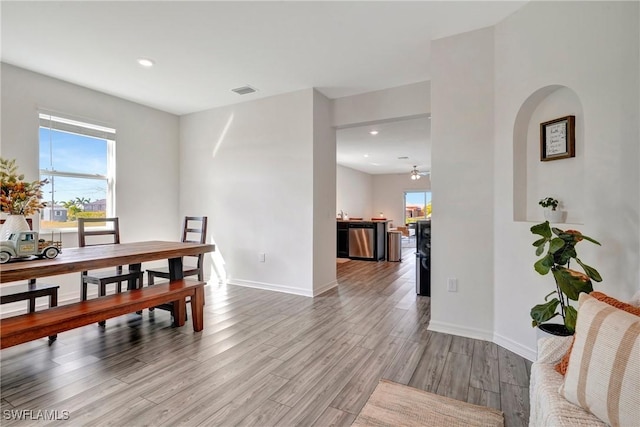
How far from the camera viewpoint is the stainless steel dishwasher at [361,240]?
698cm

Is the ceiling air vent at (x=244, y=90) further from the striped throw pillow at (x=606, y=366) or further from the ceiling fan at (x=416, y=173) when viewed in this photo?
the ceiling fan at (x=416, y=173)

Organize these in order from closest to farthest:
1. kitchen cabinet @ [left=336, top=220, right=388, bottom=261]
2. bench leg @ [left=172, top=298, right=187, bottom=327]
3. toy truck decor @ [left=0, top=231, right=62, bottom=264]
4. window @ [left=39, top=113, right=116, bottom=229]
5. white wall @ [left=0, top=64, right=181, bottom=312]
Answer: toy truck decor @ [left=0, top=231, right=62, bottom=264], bench leg @ [left=172, top=298, right=187, bottom=327], white wall @ [left=0, top=64, right=181, bottom=312], window @ [left=39, top=113, right=116, bottom=229], kitchen cabinet @ [left=336, top=220, right=388, bottom=261]

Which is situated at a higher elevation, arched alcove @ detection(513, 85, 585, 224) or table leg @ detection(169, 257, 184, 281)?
arched alcove @ detection(513, 85, 585, 224)

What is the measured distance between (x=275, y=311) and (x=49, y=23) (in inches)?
133

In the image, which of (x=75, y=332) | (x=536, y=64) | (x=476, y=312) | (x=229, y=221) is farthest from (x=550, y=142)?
(x=75, y=332)

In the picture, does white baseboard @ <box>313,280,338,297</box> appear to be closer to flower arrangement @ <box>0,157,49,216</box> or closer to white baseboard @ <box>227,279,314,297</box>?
white baseboard @ <box>227,279,314,297</box>

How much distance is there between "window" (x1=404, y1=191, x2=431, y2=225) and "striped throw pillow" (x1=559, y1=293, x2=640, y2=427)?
1119 cm

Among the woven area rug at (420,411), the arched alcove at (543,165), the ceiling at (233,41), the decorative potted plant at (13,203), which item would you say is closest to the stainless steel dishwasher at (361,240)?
the ceiling at (233,41)

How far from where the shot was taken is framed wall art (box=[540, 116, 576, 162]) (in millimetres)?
2219

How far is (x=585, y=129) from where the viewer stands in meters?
1.99

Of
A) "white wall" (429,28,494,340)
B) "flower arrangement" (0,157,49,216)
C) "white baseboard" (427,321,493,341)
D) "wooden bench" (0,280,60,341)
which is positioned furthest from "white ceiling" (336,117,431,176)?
"wooden bench" (0,280,60,341)

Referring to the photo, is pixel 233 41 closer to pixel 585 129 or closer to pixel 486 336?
pixel 585 129

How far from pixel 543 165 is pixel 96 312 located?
354 cm

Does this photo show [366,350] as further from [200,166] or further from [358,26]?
[200,166]
